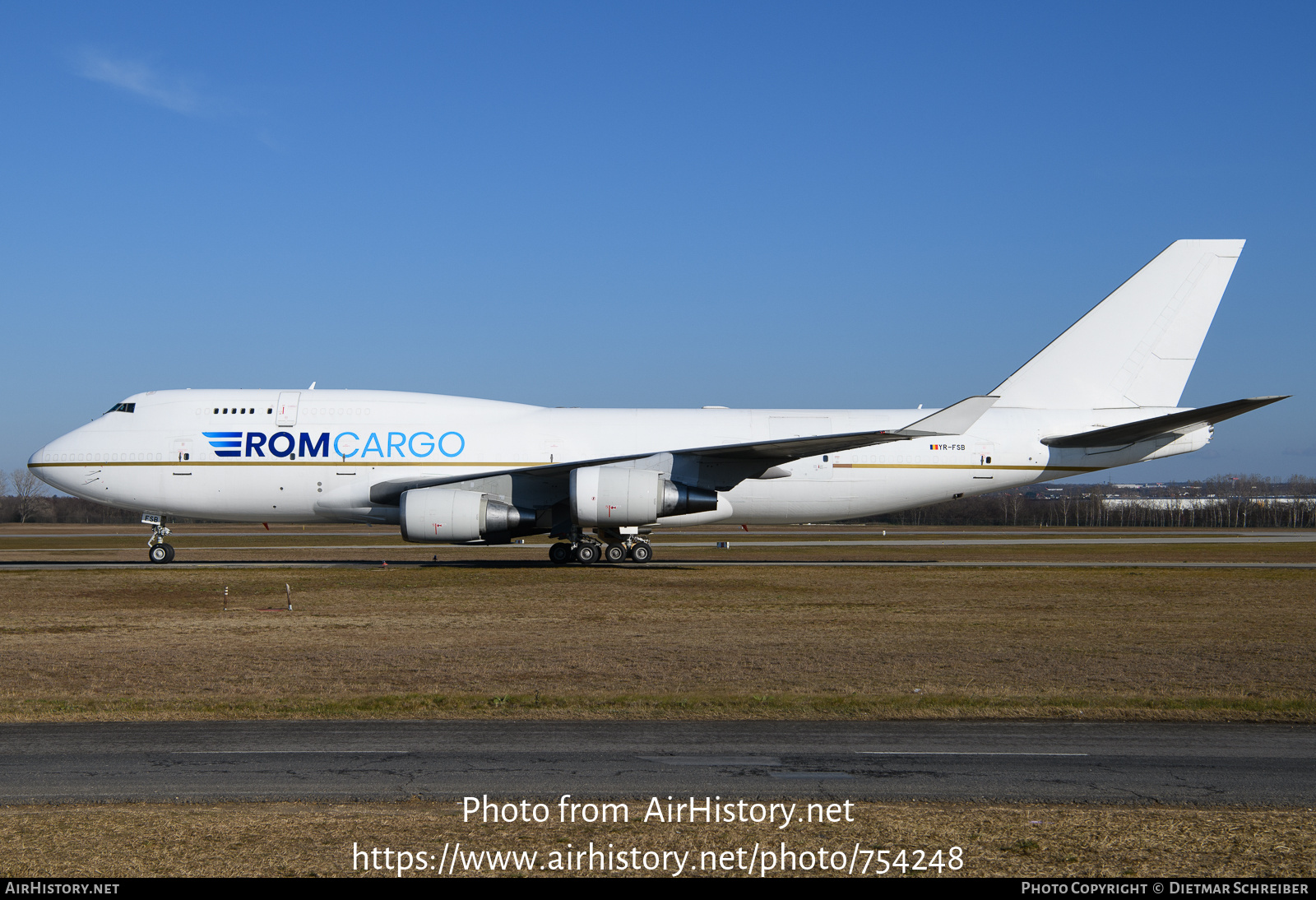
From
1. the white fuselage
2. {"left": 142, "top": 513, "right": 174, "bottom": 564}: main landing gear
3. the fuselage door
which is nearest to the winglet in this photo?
the white fuselage

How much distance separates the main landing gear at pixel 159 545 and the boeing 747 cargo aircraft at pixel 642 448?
71 mm

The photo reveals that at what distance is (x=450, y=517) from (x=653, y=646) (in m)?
12.5

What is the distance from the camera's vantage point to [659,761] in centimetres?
801

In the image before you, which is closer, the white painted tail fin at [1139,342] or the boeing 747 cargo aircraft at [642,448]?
the boeing 747 cargo aircraft at [642,448]

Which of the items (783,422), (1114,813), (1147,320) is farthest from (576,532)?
(1114,813)

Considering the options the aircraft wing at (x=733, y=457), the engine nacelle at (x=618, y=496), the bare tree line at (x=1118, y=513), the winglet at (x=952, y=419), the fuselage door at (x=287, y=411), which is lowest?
the bare tree line at (x=1118, y=513)

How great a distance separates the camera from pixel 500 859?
5.54m

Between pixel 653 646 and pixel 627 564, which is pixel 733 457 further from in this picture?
pixel 653 646

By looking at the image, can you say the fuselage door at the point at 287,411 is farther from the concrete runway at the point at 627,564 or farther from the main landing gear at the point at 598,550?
the main landing gear at the point at 598,550

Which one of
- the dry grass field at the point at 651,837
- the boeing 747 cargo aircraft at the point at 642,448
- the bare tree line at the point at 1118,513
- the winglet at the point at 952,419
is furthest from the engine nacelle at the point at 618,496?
the bare tree line at the point at 1118,513

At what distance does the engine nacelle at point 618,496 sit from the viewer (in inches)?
1021

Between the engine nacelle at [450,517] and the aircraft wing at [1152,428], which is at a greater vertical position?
the aircraft wing at [1152,428]

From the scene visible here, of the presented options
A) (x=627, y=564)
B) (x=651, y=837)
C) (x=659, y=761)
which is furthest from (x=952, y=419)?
(x=651, y=837)
